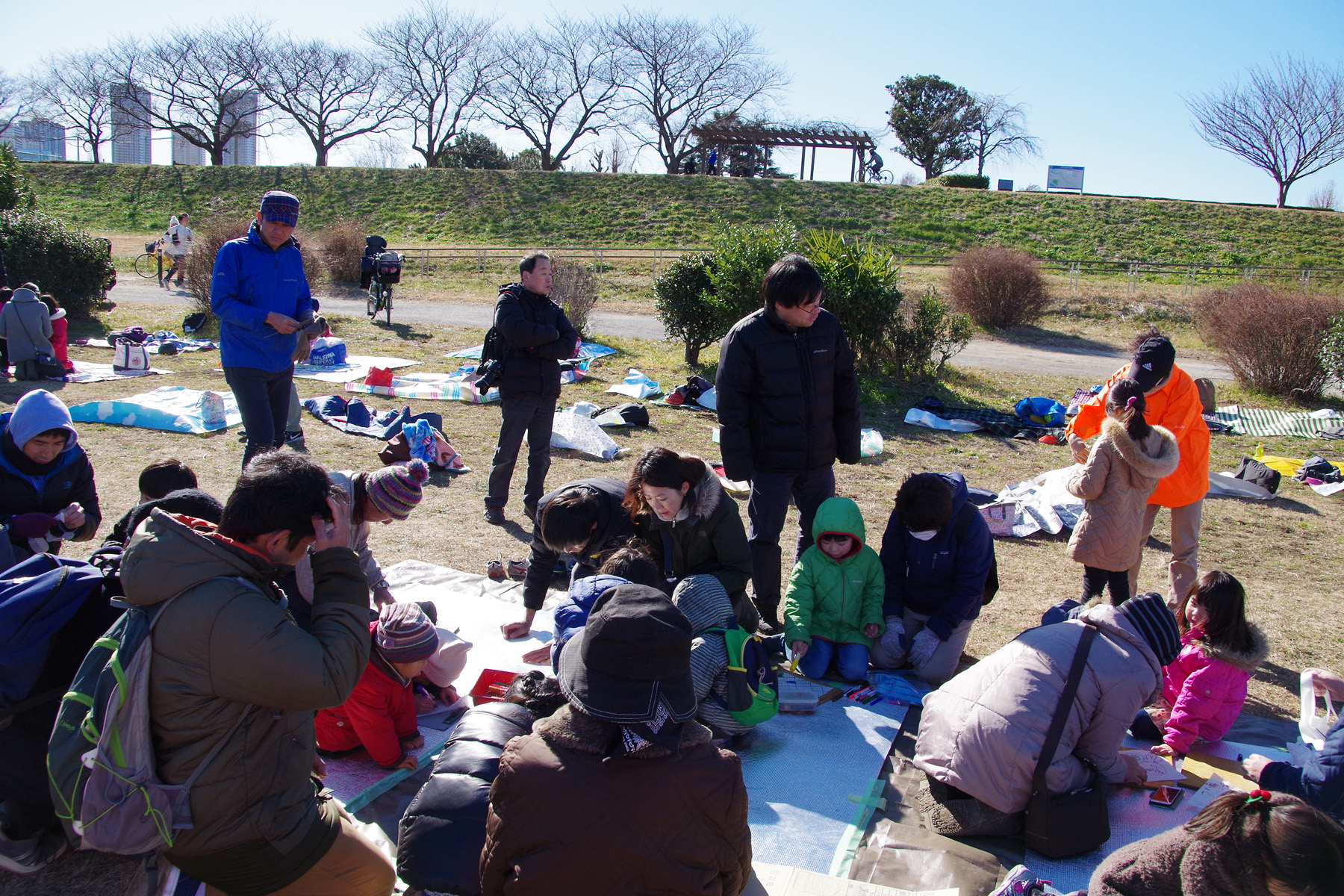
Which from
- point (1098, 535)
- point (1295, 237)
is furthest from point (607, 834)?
point (1295, 237)

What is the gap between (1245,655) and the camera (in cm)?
323

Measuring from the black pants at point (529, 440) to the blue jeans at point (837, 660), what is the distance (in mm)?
2394

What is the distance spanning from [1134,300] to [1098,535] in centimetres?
1851

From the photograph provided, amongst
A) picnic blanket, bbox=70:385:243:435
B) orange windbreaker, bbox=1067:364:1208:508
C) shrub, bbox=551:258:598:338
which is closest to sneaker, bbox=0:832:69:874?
orange windbreaker, bbox=1067:364:1208:508

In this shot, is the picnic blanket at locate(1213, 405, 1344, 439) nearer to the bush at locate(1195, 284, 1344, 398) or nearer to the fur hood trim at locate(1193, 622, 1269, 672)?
the bush at locate(1195, 284, 1344, 398)

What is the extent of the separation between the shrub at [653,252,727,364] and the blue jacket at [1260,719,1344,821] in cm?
872

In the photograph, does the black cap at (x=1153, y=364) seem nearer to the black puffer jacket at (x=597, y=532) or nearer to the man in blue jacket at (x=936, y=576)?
the man in blue jacket at (x=936, y=576)

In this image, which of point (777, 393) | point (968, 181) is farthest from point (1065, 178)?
point (777, 393)

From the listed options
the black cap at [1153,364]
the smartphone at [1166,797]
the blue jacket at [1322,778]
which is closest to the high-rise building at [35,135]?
the black cap at [1153,364]

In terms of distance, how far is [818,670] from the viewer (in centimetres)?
377

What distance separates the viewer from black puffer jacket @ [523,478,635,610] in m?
3.36

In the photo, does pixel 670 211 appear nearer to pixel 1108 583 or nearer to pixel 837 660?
pixel 1108 583

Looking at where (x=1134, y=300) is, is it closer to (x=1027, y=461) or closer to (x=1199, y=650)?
(x=1027, y=461)

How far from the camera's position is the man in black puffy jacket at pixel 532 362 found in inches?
213
